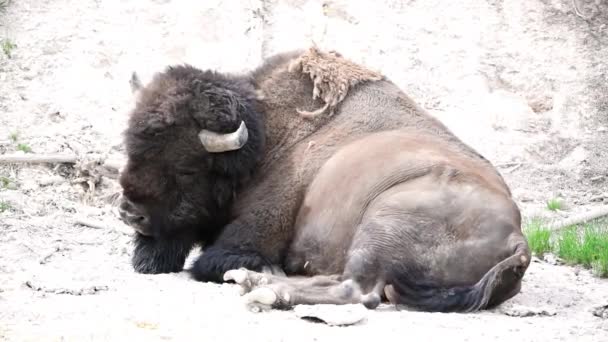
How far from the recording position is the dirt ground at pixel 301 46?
344 inches

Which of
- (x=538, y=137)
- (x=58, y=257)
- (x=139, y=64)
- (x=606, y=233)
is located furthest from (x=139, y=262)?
(x=538, y=137)

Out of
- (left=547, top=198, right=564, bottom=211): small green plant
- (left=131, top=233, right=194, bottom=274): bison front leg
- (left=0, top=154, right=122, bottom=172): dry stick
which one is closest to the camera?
(left=131, top=233, right=194, bottom=274): bison front leg

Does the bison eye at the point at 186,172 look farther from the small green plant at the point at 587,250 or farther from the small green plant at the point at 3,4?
the small green plant at the point at 3,4

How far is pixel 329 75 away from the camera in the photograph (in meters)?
6.79

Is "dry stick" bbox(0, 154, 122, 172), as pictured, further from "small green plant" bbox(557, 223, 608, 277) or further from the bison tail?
the bison tail

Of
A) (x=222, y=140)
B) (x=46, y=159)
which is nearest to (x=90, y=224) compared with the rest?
(x=46, y=159)

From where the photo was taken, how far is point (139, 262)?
6.61 meters

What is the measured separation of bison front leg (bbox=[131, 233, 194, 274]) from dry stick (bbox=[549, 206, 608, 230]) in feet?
10.8

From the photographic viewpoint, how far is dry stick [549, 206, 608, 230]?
842cm

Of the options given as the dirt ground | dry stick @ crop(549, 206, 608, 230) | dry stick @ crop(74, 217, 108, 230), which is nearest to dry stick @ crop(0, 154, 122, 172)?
the dirt ground

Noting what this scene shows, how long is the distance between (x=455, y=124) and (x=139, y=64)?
10.7 feet

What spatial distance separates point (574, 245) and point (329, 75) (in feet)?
7.04

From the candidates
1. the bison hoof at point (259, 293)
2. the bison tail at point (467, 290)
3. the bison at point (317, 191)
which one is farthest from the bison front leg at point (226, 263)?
the bison tail at point (467, 290)

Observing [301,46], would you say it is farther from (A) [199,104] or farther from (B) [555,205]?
(A) [199,104]
